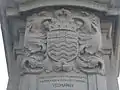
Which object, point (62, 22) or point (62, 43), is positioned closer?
point (62, 43)

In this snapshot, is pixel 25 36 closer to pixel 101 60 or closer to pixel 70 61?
pixel 70 61

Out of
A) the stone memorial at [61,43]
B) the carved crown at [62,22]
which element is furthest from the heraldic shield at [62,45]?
the carved crown at [62,22]

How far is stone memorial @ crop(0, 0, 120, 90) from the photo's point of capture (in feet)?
24.9

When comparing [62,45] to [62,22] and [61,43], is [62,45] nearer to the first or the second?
[61,43]

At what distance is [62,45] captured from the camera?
776cm

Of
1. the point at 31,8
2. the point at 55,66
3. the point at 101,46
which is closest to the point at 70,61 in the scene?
the point at 55,66

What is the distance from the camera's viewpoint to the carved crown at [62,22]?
8039 millimetres

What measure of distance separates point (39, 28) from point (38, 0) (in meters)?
0.69

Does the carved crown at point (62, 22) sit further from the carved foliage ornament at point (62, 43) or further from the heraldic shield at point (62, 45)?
the heraldic shield at point (62, 45)

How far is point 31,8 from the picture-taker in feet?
27.5

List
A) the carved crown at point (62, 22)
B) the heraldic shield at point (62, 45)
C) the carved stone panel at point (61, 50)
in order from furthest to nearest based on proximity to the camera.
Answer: the carved crown at point (62, 22), the heraldic shield at point (62, 45), the carved stone panel at point (61, 50)

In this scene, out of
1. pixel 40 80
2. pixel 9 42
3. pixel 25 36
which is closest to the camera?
pixel 40 80

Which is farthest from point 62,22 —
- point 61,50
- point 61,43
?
point 61,50

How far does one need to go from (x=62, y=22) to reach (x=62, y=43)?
0.61m
